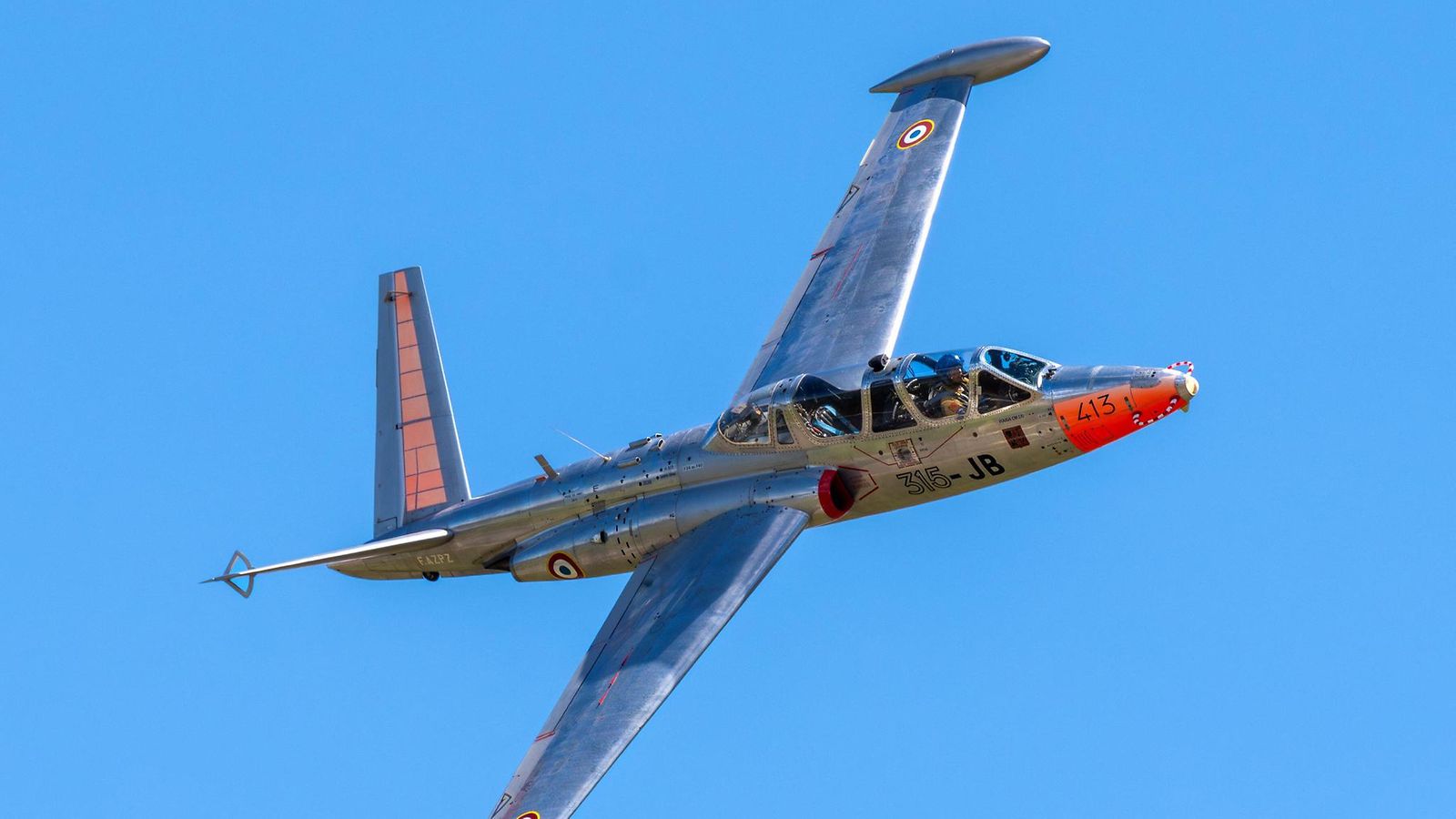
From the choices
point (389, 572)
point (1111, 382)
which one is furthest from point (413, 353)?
point (1111, 382)

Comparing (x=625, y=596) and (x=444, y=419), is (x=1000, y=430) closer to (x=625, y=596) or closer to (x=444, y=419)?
(x=625, y=596)

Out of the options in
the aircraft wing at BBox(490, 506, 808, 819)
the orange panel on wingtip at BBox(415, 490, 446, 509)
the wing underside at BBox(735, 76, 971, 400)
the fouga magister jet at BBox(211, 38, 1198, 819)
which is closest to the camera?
the aircraft wing at BBox(490, 506, 808, 819)

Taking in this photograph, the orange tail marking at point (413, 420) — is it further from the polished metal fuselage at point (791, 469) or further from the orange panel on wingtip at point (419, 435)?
the polished metal fuselage at point (791, 469)

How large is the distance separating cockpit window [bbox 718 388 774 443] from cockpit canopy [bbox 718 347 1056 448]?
0.06 ft

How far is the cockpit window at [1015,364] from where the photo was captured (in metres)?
40.4

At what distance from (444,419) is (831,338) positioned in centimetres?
834

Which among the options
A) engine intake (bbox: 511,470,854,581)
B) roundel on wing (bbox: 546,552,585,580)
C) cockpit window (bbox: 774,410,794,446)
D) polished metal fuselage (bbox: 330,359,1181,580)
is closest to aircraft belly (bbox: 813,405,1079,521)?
polished metal fuselage (bbox: 330,359,1181,580)

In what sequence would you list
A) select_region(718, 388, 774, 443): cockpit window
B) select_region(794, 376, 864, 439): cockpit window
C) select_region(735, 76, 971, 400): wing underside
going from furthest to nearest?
→ select_region(735, 76, 971, 400): wing underside, select_region(718, 388, 774, 443): cockpit window, select_region(794, 376, 864, 439): cockpit window

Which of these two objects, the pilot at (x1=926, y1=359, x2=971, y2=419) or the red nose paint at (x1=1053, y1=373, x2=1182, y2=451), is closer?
the red nose paint at (x1=1053, y1=373, x2=1182, y2=451)

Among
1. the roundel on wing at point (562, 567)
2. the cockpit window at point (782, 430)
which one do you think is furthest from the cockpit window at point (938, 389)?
the roundel on wing at point (562, 567)

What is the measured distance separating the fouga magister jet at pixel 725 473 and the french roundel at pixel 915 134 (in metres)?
3.18

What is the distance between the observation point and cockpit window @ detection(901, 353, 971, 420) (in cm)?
4041

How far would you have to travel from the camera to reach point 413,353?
47344 millimetres

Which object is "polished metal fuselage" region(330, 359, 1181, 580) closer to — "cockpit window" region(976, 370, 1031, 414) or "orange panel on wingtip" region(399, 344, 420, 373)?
"cockpit window" region(976, 370, 1031, 414)
